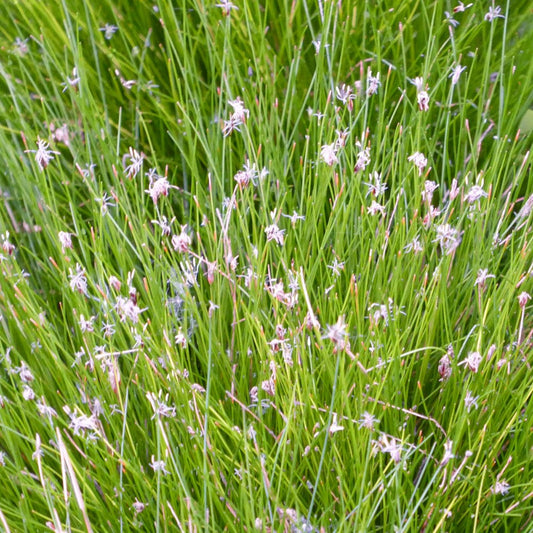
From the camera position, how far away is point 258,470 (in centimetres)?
135

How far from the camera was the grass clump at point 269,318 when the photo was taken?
137cm

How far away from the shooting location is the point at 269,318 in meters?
1.63

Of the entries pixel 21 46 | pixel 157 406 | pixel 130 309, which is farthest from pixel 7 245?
pixel 21 46

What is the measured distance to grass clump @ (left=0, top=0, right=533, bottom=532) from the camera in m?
1.37

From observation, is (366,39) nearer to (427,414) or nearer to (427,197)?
(427,197)

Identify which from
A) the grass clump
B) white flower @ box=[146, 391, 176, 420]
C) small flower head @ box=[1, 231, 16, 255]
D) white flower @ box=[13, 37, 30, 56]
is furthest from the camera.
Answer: white flower @ box=[13, 37, 30, 56]

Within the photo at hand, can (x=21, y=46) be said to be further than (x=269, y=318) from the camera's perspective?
Yes

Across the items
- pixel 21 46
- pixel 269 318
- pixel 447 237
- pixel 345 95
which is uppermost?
pixel 21 46

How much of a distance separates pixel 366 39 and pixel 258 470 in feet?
4.71

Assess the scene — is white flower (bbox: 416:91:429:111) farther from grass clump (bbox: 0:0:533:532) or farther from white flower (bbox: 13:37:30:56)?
white flower (bbox: 13:37:30:56)

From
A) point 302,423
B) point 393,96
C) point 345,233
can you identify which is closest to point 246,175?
point 345,233

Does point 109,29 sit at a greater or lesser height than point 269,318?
greater

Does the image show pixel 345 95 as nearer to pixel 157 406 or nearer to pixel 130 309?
pixel 130 309

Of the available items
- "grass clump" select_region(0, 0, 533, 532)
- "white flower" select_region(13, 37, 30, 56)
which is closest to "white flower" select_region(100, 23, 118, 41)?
"grass clump" select_region(0, 0, 533, 532)
